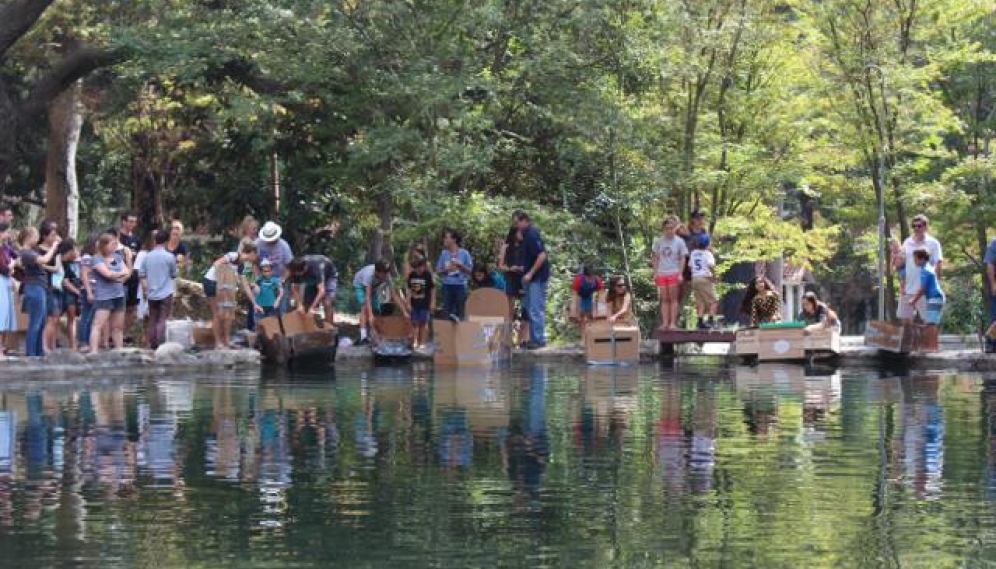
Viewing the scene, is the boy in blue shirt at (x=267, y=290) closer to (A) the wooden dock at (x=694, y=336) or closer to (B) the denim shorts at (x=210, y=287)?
(B) the denim shorts at (x=210, y=287)

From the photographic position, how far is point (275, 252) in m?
29.4

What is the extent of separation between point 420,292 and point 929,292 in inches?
290

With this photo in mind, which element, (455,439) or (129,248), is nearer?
(455,439)

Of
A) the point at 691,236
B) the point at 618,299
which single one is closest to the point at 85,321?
the point at 618,299

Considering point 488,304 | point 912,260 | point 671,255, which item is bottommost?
point 488,304

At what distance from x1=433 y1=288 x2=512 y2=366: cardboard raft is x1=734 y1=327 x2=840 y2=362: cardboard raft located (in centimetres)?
338

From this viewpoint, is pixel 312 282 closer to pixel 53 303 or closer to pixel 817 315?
pixel 53 303

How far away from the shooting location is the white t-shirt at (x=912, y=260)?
27781 mm

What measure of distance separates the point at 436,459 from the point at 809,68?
Result: 2822 cm

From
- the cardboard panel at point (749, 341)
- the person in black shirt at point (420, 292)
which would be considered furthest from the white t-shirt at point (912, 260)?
the person in black shirt at point (420, 292)

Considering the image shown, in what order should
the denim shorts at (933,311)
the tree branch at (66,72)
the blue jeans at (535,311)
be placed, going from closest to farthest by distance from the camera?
the denim shorts at (933,311)
the blue jeans at (535,311)
the tree branch at (66,72)

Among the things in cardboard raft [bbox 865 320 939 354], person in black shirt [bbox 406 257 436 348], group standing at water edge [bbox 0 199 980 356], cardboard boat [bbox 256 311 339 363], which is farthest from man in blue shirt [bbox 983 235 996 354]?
cardboard boat [bbox 256 311 339 363]

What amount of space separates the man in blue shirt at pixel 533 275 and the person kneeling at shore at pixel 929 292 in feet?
17.6

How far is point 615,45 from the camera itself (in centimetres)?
3588
